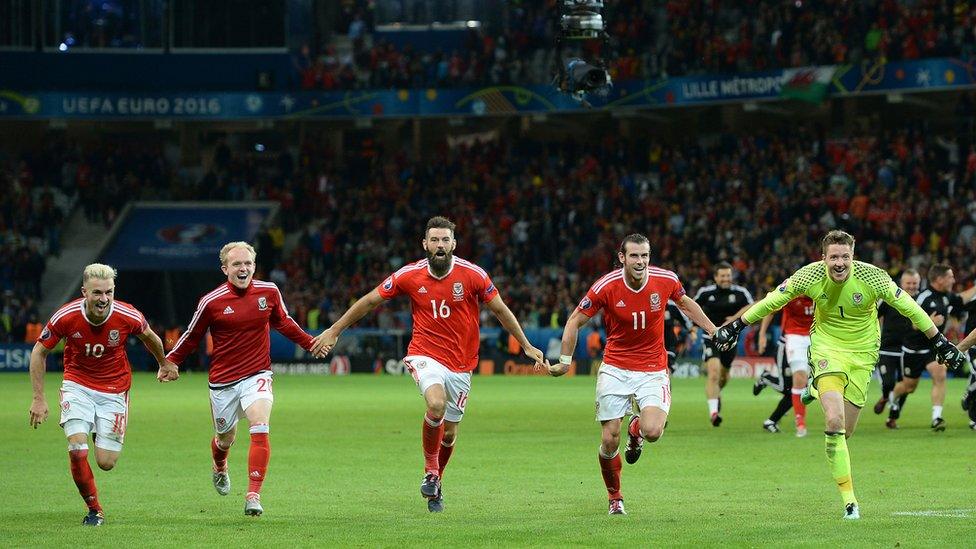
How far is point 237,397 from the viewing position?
12055mm

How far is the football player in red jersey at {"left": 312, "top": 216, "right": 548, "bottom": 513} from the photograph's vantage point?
12.1 metres

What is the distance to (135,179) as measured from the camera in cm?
5059

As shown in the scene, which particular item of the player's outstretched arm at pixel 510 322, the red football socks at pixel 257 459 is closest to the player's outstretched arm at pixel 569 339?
the player's outstretched arm at pixel 510 322

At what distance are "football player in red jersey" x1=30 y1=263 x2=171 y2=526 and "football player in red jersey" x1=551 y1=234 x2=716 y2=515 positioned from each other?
11.2 feet

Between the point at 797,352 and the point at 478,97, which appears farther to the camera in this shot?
the point at 478,97

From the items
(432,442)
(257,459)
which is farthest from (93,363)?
(432,442)

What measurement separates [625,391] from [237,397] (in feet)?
10.2

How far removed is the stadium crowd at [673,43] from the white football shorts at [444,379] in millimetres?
26486

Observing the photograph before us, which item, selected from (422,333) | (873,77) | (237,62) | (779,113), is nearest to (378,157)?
(237,62)

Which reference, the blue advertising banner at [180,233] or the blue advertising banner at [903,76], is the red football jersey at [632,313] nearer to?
the blue advertising banner at [903,76]

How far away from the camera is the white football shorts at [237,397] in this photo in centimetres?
1192

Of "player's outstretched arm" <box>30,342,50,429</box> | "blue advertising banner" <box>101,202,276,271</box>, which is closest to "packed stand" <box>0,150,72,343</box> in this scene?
"blue advertising banner" <box>101,202,276,271</box>

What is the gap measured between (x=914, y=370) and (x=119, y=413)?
38.6ft

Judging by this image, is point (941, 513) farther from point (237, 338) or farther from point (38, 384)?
point (38, 384)
